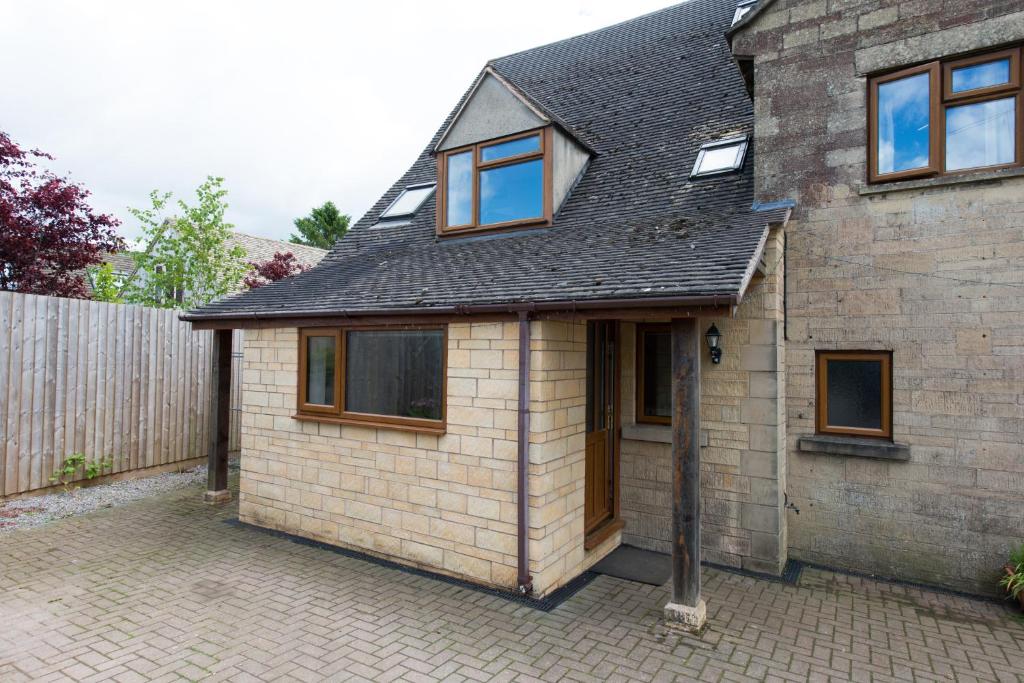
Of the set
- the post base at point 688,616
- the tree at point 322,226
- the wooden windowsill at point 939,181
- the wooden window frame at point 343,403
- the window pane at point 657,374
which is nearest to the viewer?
the post base at point 688,616

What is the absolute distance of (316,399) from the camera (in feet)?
21.9

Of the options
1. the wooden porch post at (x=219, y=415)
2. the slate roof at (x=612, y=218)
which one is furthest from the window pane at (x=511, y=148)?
the wooden porch post at (x=219, y=415)

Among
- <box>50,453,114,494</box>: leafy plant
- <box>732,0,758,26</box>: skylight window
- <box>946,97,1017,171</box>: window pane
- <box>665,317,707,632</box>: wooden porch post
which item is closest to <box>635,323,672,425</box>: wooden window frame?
<box>665,317,707,632</box>: wooden porch post

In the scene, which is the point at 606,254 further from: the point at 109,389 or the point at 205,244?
the point at 205,244

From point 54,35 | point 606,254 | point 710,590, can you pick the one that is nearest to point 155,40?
point 54,35

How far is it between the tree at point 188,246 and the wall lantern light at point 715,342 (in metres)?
13.4

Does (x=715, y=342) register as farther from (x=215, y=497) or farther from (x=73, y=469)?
(x=73, y=469)

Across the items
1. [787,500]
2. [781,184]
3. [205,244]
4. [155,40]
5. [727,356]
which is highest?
[155,40]

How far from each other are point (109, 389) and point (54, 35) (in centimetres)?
572

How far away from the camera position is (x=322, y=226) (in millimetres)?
41125

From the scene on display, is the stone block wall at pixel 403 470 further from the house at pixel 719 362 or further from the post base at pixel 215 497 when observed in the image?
the post base at pixel 215 497

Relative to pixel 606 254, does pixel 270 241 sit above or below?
above

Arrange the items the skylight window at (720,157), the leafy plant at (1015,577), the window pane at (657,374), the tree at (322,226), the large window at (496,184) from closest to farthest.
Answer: the leafy plant at (1015,577), the window pane at (657,374), the skylight window at (720,157), the large window at (496,184), the tree at (322,226)

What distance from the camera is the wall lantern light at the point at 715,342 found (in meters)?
5.82
